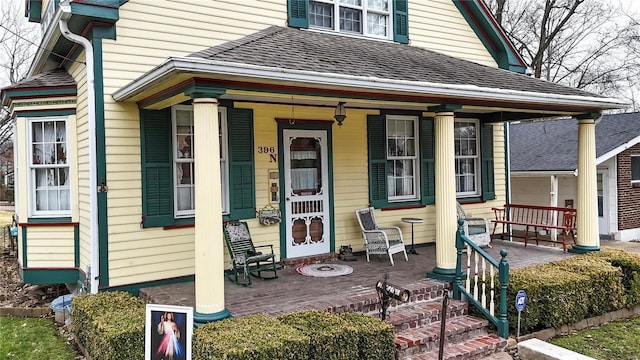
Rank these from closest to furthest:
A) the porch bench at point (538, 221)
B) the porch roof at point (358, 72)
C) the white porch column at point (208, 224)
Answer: the white porch column at point (208, 224), the porch roof at point (358, 72), the porch bench at point (538, 221)

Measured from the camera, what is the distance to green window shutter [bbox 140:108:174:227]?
644 cm

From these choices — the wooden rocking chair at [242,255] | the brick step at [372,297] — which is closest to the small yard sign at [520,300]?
the brick step at [372,297]

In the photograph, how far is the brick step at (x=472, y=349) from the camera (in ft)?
16.5

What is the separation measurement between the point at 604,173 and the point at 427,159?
24.8ft

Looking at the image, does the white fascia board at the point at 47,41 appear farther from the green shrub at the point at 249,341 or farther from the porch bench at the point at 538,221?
the porch bench at the point at 538,221

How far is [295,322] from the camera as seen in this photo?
457 cm

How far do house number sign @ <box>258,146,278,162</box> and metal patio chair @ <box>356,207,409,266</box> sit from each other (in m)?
1.76

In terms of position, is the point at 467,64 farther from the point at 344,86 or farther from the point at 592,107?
the point at 344,86

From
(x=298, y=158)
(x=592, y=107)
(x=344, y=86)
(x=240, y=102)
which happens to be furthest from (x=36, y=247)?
(x=592, y=107)

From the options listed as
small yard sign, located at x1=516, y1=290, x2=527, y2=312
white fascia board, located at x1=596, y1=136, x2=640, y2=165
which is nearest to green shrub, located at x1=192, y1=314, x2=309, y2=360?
small yard sign, located at x1=516, y1=290, x2=527, y2=312

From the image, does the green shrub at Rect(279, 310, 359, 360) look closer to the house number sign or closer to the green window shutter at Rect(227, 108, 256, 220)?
the green window shutter at Rect(227, 108, 256, 220)

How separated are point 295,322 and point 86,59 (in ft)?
14.6

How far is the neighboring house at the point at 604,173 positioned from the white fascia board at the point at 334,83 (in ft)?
18.0

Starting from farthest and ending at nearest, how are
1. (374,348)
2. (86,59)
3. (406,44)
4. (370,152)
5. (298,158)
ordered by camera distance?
(406,44) < (370,152) < (298,158) < (86,59) < (374,348)
